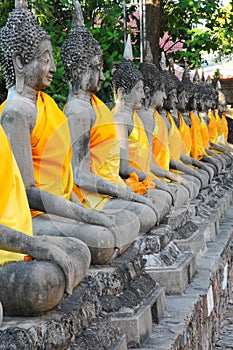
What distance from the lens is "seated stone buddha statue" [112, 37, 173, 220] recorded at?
571 cm

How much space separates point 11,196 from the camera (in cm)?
332

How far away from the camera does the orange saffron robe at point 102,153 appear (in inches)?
192

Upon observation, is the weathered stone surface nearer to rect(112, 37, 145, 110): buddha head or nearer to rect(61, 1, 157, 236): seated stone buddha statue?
rect(61, 1, 157, 236): seated stone buddha statue

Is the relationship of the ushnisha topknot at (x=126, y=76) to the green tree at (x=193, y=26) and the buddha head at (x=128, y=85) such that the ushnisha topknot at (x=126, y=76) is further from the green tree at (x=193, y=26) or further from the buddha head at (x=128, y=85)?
the green tree at (x=193, y=26)

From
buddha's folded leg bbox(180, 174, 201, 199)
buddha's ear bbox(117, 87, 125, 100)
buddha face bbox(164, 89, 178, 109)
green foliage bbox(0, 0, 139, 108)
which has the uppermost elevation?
green foliage bbox(0, 0, 139, 108)

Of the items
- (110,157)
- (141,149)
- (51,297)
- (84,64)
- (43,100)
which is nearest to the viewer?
(51,297)

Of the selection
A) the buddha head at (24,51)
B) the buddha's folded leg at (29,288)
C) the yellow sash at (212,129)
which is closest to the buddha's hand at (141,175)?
the buddha head at (24,51)

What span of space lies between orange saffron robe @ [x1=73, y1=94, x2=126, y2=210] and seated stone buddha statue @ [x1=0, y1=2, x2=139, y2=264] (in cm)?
69

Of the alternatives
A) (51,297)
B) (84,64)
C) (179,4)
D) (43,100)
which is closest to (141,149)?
(84,64)

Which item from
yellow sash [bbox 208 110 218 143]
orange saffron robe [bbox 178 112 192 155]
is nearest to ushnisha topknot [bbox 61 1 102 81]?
orange saffron robe [bbox 178 112 192 155]

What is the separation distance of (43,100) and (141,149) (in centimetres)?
201

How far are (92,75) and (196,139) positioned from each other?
4.58 m

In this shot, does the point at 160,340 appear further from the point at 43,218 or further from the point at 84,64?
the point at 84,64

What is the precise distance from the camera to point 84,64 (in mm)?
4820
